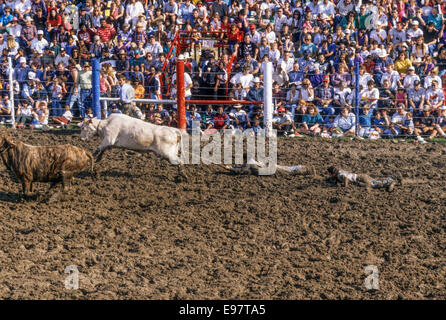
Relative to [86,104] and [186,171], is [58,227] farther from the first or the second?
[86,104]

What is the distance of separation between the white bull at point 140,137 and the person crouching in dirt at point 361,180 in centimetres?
264

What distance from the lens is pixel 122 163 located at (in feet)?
40.2

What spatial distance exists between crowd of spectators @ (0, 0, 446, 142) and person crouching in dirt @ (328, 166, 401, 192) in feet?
12.4

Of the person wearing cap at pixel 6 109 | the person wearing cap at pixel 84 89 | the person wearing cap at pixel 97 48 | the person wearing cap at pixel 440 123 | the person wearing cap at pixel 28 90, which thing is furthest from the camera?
the person wearing cap at pixel 97 48

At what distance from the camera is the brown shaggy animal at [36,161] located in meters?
9.73

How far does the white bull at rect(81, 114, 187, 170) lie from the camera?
11.1 meters

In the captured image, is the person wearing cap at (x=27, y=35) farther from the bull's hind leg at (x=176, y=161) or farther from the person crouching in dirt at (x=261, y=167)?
the person crouching in dirt at (x=261, y=167)

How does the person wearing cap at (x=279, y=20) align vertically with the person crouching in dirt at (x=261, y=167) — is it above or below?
above

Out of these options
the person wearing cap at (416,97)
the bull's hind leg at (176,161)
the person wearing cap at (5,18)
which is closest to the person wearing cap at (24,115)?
the person wearing cap at (5,18)

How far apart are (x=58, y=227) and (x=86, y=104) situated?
701 cm

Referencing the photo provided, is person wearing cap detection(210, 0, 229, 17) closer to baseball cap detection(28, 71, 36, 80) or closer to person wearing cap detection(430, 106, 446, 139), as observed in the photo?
baseball cap detection(28, 71, 36, 80)

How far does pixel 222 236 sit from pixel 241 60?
8639 millimetres

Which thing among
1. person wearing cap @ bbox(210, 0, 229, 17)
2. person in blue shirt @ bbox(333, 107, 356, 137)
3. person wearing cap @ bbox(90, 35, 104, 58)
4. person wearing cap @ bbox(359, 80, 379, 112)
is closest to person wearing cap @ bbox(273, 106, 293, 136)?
person in blue shirt @ bbox(333, 107, 356, 137)

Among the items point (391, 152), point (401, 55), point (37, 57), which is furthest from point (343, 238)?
point (37, 57)
